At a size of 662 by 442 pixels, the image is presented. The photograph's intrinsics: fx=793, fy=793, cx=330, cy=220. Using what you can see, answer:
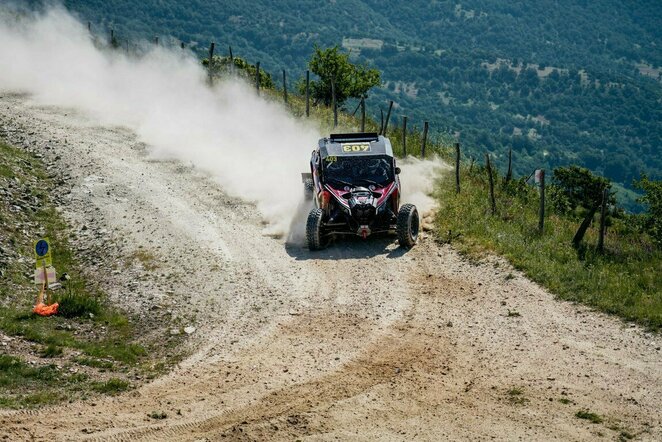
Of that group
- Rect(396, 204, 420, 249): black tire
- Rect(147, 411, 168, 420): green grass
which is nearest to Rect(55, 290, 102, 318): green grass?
Rect(147, 411, 168, 420): green grass

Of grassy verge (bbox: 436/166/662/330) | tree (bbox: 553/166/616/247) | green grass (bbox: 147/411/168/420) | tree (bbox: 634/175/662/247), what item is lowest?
tree (bbox: 553/166/616/247)

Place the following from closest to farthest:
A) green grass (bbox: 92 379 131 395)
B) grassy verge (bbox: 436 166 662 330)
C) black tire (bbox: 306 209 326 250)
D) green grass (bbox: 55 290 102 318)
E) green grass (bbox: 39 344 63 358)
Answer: green grass (bbox: 92 379 131 395) < green grass (bbox: 39 344 63 358) < green grass (bbox: 55 290 102 318) < grassy verge (bbox: 436 166 662 330) < black tire (bbox: 306 209 326 250)

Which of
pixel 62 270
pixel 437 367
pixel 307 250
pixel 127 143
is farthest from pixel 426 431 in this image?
pixel 127 143

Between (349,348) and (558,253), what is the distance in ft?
23.1

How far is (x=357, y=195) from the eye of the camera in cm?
2064

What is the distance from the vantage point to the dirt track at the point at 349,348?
38.5 ft

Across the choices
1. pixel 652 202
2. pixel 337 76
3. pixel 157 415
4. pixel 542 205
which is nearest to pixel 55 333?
pixel 157 415

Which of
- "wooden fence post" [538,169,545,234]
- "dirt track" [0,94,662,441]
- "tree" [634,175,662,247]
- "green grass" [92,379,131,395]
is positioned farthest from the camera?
"tree" [634,175,662,247]

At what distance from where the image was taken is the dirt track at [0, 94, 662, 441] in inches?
462

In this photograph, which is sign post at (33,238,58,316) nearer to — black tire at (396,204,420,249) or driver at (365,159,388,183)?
black tire at (396,204,420,249)

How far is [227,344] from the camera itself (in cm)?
1508

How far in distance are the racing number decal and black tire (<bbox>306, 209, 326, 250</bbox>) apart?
221cm

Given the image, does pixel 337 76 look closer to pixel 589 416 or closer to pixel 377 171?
pixel 377 171

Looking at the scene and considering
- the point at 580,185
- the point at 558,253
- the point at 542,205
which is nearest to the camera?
the point at 558,253
